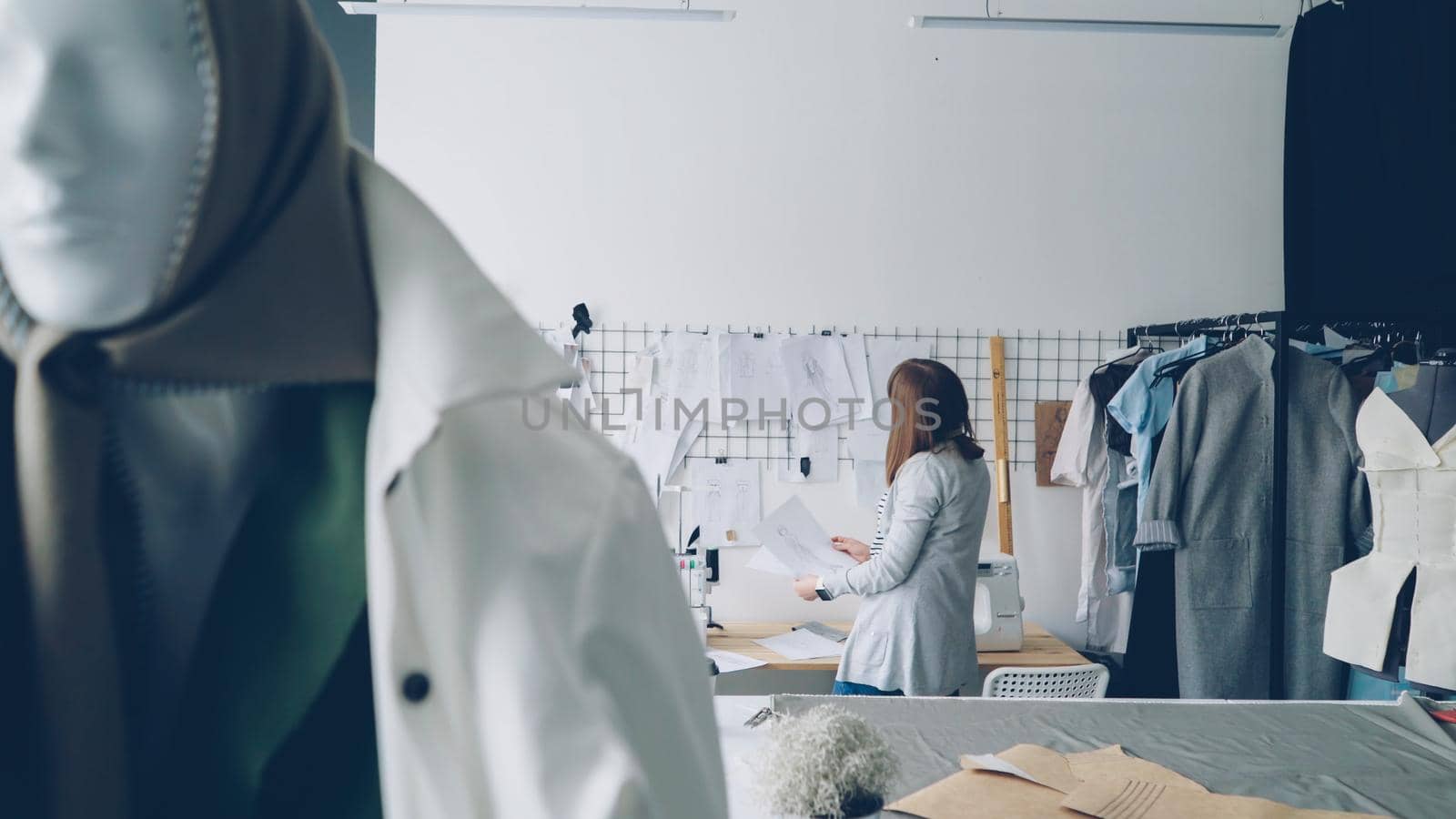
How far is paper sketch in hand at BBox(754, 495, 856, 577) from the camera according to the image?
2594mm

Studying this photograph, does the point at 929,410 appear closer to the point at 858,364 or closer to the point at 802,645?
the point at 858,364

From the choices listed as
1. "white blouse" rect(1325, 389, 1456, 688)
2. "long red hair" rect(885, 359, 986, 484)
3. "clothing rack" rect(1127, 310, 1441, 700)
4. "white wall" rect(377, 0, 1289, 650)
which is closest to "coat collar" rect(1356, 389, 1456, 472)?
"white blouse" rect(1325, 389, 1456, 688)

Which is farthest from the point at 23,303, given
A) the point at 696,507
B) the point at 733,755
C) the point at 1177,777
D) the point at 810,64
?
the point at 810,64

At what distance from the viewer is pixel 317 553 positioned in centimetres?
63

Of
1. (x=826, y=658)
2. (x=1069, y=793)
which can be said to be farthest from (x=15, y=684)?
(x=826, y=658)

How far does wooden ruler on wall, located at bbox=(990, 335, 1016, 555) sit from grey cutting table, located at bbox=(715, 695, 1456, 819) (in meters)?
1.55

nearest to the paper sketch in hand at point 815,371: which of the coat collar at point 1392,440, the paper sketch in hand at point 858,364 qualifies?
the paper sketch in hand at point 858,364

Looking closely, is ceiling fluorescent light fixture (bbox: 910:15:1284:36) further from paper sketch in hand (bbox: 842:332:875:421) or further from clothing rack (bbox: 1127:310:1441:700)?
paper sketch in hand (bbox: 842:332:875:421)

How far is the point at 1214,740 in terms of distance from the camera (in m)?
1.61

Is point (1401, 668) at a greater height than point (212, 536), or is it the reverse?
point (212, 536)

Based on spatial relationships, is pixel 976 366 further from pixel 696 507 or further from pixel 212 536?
pixel 212 536

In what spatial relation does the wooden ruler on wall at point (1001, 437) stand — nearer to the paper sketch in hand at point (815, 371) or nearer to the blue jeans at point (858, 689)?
the paper sketch in hand at point (815, 371)

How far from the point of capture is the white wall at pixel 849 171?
10.8 ft

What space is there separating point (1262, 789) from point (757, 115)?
2.72m
